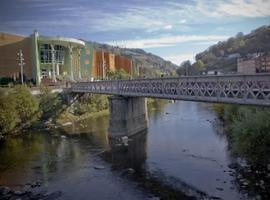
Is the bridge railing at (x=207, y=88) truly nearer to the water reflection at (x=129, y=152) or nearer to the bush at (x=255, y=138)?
the bush at (x=255, y=138)

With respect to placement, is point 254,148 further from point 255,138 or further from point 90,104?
point 90,104

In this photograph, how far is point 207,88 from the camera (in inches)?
1201

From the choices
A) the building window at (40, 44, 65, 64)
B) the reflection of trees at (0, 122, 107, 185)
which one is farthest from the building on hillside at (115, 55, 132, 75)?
the reflection of trees at (0, 122, 107, 185)

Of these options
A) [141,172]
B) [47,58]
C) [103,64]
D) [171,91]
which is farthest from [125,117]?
[103,64]

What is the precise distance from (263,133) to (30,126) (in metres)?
39.0

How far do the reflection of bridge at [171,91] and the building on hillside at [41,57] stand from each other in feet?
94.4

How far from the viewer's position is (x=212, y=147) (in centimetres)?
3638

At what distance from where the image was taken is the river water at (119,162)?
2527cm

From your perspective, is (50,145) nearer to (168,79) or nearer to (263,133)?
(168,79)

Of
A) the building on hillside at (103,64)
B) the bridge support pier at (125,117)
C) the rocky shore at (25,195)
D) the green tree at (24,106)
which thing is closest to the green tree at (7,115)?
the green tree at (24,106)

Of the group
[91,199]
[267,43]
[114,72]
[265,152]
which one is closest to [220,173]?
[265,152]

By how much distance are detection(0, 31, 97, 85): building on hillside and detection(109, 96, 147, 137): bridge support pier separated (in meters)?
36.0

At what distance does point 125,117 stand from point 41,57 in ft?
174

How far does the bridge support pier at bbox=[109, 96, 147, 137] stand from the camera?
45.8m
